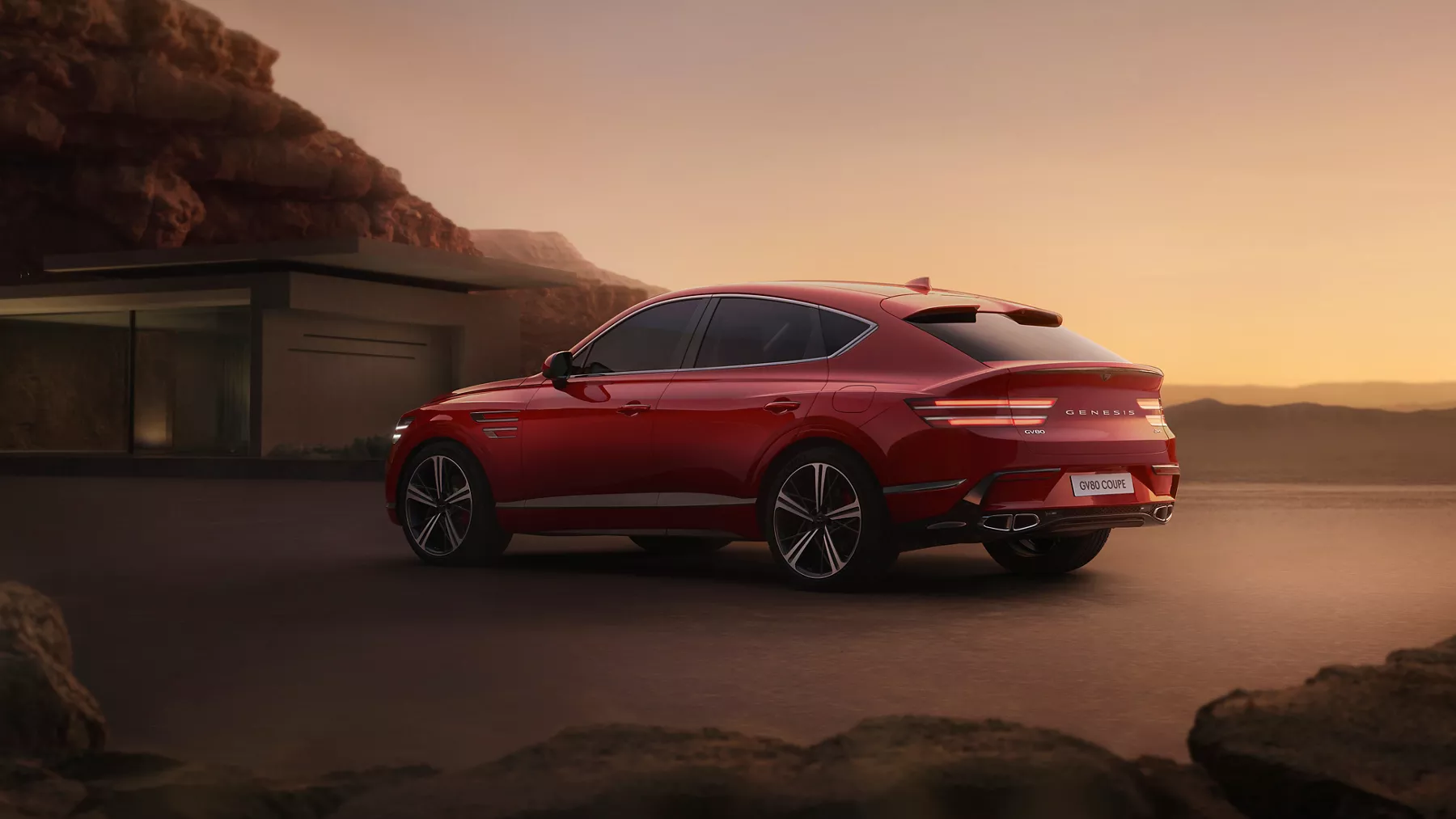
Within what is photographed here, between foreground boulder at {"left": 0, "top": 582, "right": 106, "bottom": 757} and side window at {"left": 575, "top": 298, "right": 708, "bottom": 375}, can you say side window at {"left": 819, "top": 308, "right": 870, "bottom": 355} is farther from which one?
foreground boulder at {"left": 0, "top": 582, "right": 106, "bottom": 757}

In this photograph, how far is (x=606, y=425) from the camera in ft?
29.8

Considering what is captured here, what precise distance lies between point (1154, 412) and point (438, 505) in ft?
15.4

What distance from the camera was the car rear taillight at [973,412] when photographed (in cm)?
770

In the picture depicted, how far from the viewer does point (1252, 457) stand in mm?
34219

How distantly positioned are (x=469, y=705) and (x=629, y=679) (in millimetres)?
729

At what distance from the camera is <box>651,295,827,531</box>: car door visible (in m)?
8.32

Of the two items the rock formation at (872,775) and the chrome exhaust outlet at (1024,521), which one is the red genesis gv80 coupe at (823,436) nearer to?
the chrome exhaust outlet at (1024,521)

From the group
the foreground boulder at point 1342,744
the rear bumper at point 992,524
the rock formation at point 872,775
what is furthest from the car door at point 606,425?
the foreground boulder at point 1342,744

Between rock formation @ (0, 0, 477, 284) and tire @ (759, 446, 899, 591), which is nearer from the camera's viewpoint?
tire @ (759, 446, 899, 591)

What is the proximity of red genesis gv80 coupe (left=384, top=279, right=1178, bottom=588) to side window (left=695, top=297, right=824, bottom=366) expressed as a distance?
1 centimetres

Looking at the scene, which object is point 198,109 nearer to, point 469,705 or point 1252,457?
point 1252,457

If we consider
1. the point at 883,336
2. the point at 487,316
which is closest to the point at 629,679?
the point at 883,336

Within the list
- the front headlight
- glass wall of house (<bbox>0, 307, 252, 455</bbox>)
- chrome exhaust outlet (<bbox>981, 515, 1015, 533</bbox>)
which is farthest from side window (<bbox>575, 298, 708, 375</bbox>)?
glass wall of house (<bbox>0, 307, 252, 455</bbox>)

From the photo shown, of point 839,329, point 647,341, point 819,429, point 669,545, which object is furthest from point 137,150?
point 819,429
